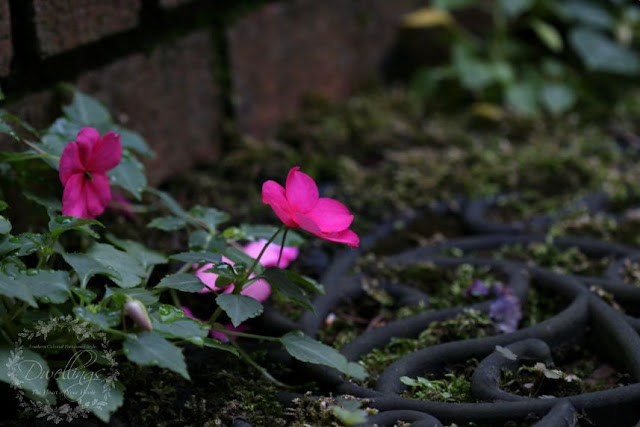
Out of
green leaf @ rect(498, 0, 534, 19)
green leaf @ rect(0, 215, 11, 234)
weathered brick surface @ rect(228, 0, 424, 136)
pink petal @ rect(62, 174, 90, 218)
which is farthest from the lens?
green leaf @ rect(498, 0, 534, 19)

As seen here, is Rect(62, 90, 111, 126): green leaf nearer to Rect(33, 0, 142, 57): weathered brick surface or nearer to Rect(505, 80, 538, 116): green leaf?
Rect(33, 0, 142, 57): weathered brick surface

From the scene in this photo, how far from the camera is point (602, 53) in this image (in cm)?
285

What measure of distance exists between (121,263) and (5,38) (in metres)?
0.54

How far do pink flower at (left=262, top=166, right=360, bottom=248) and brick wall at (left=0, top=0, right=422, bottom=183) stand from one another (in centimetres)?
65

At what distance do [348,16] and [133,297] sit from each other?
75.0 inches

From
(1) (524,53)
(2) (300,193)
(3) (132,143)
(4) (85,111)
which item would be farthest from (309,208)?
(1) (524,53)

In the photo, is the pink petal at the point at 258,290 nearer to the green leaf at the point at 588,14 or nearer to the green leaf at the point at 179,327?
the green leaf at the point at 179,327

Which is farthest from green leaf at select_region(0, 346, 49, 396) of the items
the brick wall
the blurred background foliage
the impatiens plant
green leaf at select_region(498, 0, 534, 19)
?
green leaf at select_region(498, 0, 534, 19)

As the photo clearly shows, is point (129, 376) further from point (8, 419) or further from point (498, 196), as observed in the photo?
point (498, 196)

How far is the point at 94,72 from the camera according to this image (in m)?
1.76

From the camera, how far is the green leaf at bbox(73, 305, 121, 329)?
99cm

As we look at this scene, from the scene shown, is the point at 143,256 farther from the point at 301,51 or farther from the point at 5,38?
the point at 301,51

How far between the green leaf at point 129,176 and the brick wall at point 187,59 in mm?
270

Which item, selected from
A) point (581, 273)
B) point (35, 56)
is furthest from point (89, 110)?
point (581, 273)
